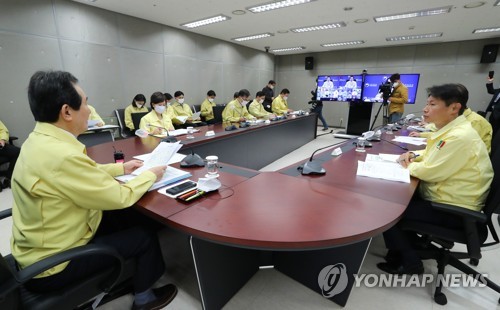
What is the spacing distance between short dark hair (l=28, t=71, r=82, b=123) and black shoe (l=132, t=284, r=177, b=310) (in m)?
1.10

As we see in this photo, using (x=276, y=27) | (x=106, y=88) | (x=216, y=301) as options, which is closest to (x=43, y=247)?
(x=216, y=301)

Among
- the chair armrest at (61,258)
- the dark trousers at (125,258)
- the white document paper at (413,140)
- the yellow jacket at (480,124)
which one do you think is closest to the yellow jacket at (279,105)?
the white document paper at (413,140)

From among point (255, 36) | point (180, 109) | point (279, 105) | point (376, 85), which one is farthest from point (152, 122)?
point (376, 85)

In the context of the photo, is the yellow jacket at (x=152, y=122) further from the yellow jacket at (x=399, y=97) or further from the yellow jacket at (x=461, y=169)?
the yellow jacket at (x=399, y=97)

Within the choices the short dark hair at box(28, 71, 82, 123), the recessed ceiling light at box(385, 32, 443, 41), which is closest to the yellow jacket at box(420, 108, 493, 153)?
the short dark hair at box(28, 71, 82, 123)

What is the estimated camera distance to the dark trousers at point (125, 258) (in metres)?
0.96

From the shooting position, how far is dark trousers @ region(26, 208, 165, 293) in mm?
959

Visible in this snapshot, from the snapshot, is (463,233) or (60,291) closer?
(60,291)

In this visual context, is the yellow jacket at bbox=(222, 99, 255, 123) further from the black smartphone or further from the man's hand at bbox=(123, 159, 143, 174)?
the black smartphone

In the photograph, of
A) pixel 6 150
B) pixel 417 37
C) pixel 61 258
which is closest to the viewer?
pixel 61 258

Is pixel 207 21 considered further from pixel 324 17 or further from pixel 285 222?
pixel 285 222

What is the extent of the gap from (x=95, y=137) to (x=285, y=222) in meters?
3.45

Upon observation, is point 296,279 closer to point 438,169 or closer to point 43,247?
point 438,169

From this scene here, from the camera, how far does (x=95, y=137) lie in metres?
3.43
